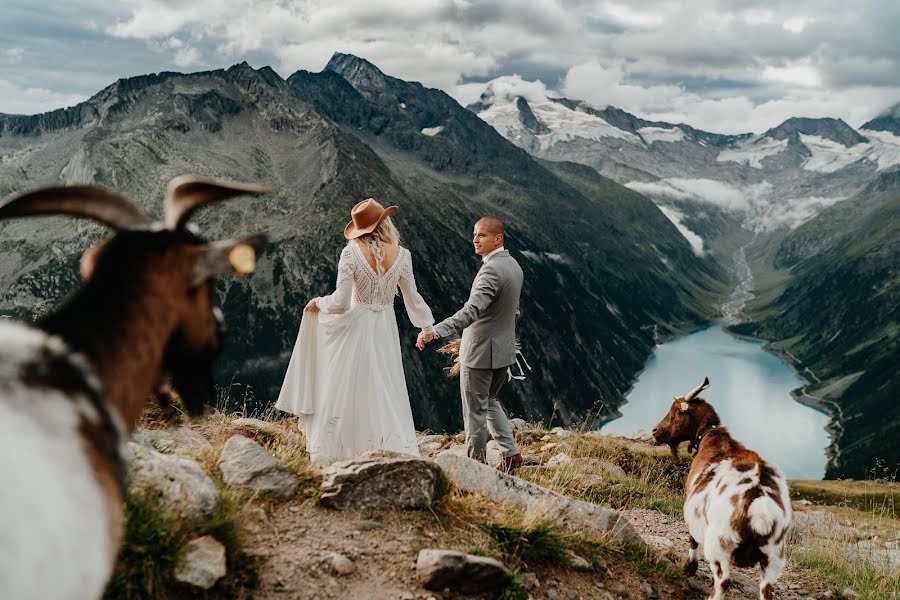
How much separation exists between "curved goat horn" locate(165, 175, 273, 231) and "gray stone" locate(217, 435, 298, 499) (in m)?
3.80

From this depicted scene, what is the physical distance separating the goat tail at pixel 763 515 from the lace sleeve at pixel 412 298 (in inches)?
194

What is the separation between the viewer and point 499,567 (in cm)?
575

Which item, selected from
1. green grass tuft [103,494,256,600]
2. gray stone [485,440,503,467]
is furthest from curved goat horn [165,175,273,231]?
gray stone [485,440,503,467]

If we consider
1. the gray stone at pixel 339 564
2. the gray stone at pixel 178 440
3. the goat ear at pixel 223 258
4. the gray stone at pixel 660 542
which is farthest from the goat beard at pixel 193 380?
the gray stone at pixel 660 542

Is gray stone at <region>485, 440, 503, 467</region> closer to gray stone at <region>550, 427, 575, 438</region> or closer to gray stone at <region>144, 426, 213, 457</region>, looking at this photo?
gray stone at <region>550, 427, 575, 438</region>

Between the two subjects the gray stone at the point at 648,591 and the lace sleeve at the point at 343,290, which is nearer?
the gray stone at the point at 648,591

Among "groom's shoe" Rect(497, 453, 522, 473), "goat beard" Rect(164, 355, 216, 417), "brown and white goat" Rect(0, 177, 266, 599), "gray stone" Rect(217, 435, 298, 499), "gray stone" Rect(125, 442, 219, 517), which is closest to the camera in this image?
"brown and white goat" Rect(0, 177, 266, 599)

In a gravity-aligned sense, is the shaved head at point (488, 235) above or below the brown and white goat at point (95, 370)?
above

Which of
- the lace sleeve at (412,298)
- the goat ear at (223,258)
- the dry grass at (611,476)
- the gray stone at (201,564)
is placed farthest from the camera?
the dry grass at (611,476)

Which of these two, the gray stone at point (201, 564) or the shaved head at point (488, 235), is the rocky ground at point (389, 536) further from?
the shaved head at point (488, 235)

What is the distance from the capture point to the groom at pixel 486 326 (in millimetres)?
9734

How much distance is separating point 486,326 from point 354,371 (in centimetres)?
221

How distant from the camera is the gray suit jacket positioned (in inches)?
386

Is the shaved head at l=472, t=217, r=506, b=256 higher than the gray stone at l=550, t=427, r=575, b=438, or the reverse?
the shaved head at l=472, t=217, r=506, b=256
